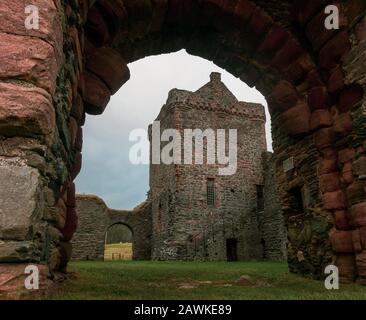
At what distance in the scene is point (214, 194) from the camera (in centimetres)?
2066

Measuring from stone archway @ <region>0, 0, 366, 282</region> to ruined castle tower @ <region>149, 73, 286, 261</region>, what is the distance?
1298cm

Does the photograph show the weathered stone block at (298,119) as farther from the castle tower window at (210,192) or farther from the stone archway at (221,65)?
the castle tower window at (210,192)

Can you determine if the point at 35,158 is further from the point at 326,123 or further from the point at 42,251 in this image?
the point at 326,123

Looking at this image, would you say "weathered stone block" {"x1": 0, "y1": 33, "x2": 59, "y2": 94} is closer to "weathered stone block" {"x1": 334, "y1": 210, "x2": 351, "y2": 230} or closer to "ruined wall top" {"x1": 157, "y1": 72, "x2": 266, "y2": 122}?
"weathered stone block" {"x1": 334, "y1": 210, "x2": 351, "y2": 230}

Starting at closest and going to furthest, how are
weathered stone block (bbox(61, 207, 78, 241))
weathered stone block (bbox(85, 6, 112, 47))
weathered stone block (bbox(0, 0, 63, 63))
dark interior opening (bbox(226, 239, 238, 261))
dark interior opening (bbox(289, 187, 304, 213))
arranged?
weathered stone block (bbox(0, 0, 63, 63)), weathered stone block (bbox(61, 207, 78, 241)), weathered stone block (bbox(85, 6, 112, 47)), dark interior opening (bbox(289, 187, 304, 213)), dark interior opening (bbox(226, 239, 238, 261))

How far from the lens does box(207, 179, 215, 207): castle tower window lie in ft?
66.6

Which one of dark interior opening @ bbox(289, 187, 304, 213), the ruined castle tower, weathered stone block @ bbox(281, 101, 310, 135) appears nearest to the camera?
weathered stone block @ bbox(281, 101, 310, 135)

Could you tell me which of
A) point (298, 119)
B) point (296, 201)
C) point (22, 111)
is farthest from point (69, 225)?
point (296, 201)

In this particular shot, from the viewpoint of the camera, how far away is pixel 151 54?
20.4 feet

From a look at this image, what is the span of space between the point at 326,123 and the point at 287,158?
4.06ft

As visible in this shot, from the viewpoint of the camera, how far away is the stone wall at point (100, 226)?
842 inches

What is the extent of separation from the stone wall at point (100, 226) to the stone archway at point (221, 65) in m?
17.3

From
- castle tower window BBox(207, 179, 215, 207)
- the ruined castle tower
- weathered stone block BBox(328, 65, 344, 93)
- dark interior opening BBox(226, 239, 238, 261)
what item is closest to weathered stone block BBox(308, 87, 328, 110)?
weathered stone block BBox(328, 65, 344, 93)

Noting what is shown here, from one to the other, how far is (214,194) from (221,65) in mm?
14599
